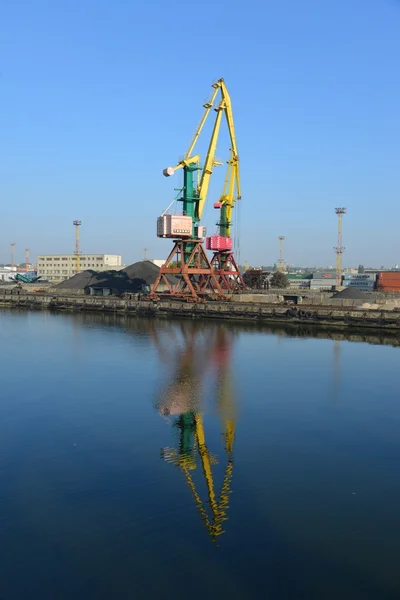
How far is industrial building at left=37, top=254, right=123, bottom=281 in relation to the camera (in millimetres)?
98000

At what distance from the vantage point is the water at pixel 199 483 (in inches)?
252

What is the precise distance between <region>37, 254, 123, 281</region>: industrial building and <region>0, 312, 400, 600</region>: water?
80.2m

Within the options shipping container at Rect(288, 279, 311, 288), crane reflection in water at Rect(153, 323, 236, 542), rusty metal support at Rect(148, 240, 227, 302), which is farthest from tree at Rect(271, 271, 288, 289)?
crane reflection in water at Rect(153, 323, 236, 542)

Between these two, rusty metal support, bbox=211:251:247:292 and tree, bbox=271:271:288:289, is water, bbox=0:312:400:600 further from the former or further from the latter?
tree, bbox=271:271:288:289

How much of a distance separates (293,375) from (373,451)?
782cm

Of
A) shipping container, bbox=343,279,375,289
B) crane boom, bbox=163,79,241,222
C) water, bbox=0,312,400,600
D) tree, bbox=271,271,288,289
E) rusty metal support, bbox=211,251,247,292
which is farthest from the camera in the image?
shipping container, bbox=343,279,375,289

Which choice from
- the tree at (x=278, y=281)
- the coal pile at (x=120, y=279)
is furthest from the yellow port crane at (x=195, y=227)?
the tree at (x=278, y=281)

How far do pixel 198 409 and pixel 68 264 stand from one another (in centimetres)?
9010

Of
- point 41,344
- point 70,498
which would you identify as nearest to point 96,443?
point 70,498

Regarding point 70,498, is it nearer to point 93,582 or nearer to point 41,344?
point 93,582

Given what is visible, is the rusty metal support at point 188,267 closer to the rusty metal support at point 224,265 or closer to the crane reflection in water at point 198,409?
the rusty metal support at point 224,265

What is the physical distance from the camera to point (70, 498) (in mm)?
8344

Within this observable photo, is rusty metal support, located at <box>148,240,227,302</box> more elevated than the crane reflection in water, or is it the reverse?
rusty metal support, located at <box>148,240,227,302</box>

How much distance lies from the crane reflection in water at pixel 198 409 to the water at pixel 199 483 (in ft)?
0.18
